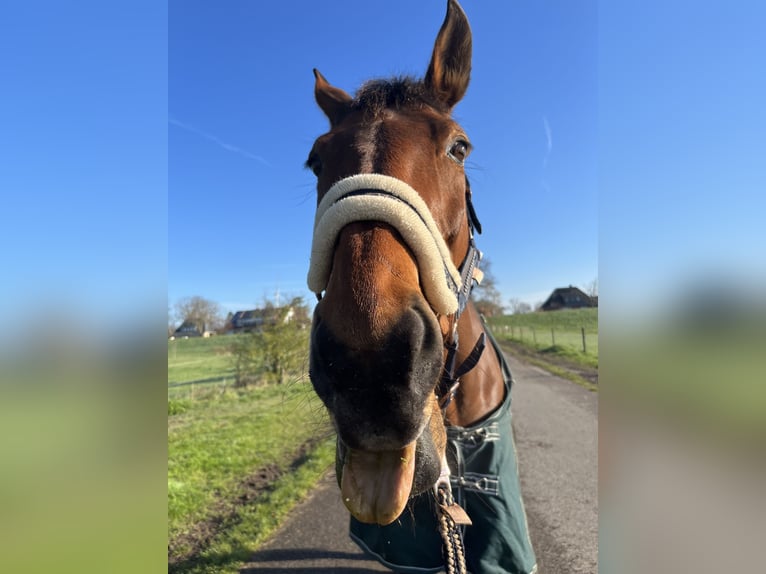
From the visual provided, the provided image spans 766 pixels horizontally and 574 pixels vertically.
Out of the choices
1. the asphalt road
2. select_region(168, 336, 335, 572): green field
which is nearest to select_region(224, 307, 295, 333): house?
select_region(168, 336, 335, 572): green field

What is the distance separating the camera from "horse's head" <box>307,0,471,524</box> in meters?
1.22

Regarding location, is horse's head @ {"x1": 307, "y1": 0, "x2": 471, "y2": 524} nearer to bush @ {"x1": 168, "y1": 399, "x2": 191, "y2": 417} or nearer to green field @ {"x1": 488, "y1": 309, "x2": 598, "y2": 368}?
green field @ {"x1": 488, "y1": 309, "x2": 598, "y2": 368}

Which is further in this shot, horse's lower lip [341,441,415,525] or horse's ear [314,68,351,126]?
horse's ear [314,68,351,126]

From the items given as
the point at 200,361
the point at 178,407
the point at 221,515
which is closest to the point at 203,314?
the point at 178,407

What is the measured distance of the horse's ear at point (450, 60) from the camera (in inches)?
89.0

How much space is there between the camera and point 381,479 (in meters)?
1.36

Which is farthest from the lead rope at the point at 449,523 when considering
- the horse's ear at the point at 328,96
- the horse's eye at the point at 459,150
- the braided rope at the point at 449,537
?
the horse's ear at the point at 328,96

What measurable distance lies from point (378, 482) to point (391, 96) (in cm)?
174

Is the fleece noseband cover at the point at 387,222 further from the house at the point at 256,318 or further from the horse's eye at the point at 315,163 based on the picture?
the house at the point at 256,318

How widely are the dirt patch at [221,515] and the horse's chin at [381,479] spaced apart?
3.83 metres

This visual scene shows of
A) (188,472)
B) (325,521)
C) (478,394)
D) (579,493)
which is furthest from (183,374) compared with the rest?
(478,394)

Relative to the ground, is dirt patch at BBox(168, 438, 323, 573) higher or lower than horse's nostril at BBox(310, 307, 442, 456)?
lower

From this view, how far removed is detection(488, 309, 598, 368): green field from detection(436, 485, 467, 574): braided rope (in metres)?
4.94
